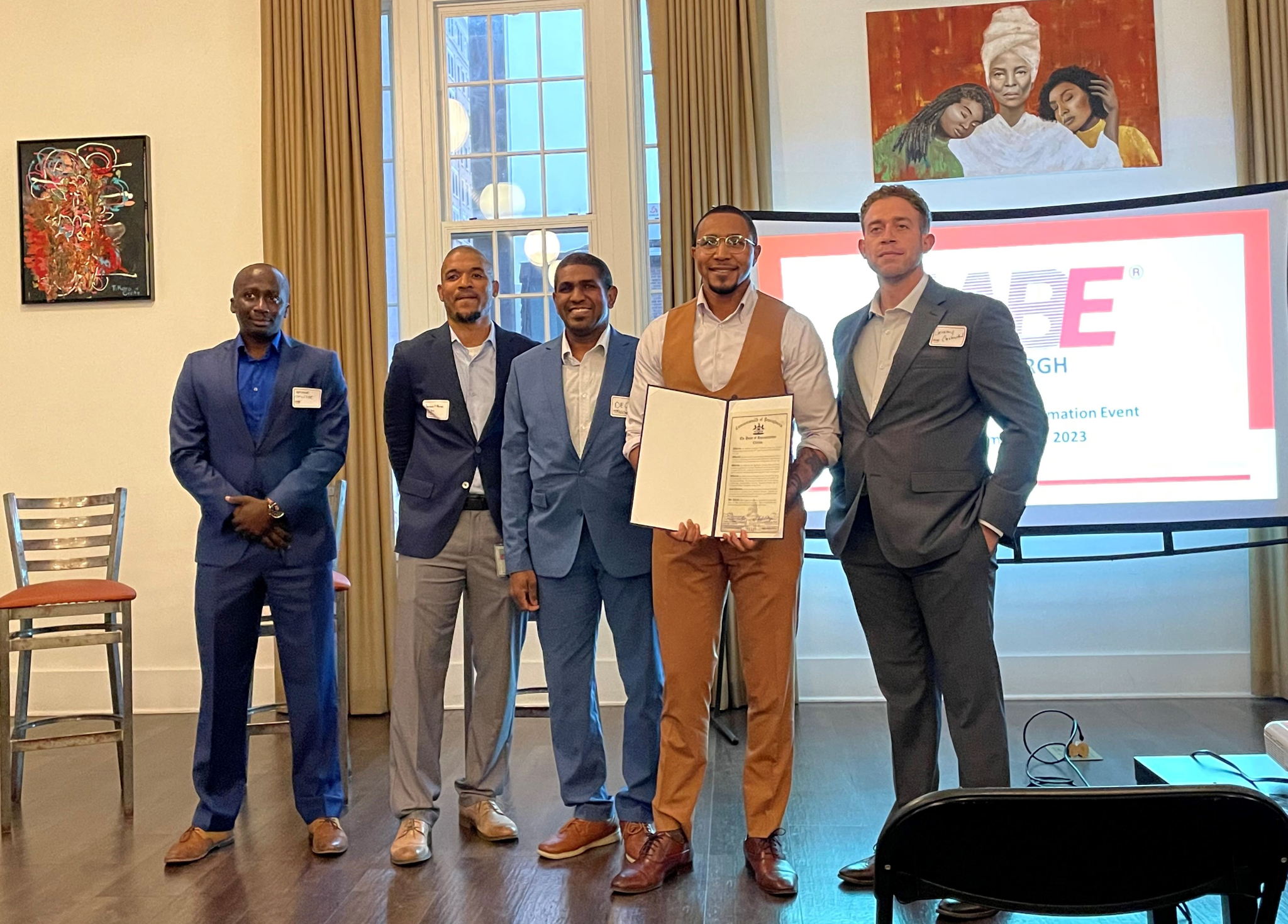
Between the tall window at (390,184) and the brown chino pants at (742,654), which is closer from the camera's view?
the brown chino pants at (742,654)

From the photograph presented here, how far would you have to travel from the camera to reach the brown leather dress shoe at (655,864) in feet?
8.91

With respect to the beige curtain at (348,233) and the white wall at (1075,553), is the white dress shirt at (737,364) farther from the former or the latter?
the beige curtain at (348,233)

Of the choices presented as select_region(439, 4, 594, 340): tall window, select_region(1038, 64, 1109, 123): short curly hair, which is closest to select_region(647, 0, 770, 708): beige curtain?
select_region(439, 4, 594, 340): tall window

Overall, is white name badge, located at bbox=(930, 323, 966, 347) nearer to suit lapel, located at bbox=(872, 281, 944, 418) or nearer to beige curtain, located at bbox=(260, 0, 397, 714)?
suit lapel, located at bbox=(872, 281, 944, 418)

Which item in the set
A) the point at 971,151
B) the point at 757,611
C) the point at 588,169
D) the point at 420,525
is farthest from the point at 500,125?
the point at 757,611

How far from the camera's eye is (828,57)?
16.9 ft

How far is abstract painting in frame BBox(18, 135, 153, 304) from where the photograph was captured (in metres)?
5.36

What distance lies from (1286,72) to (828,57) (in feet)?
6.70

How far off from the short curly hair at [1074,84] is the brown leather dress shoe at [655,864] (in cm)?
384

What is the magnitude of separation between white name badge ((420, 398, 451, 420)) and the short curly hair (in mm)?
3360

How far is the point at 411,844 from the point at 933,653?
1563mm

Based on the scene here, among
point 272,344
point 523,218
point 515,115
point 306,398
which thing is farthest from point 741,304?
point 515,115

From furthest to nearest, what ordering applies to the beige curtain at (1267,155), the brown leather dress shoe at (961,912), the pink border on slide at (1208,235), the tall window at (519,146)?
the tall window at (519,146) < the beige curtain at (1267,155) < the pink border on slide at (1208,235) < the brown leather dress shoe at (961,912)

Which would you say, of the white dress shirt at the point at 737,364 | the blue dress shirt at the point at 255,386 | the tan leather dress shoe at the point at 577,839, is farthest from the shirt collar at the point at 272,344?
the tan leather dress shoe at the point at 577,839
